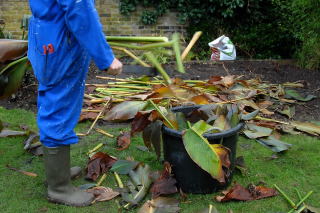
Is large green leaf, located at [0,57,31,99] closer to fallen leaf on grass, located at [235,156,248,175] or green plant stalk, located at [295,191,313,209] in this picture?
fallen leaf on grass, located at [235,156,248,175]

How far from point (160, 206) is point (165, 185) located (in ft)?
0.67

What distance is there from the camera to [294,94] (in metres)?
5.28

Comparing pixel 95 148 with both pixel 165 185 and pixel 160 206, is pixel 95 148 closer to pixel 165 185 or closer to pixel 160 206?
pixel 165 185

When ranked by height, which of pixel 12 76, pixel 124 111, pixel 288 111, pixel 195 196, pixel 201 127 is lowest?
pixel 195 196

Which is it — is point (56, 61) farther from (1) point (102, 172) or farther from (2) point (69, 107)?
(1) point (102, 172)

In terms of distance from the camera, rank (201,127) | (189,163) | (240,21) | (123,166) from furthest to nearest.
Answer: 1. (240,21)
2. (123,166)
3. (189,163)
4. (201,127)

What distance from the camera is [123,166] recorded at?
130 inches

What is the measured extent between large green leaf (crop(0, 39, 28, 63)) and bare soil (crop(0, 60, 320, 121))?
1.80 m

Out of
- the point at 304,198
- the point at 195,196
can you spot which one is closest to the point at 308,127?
the point at 304,198

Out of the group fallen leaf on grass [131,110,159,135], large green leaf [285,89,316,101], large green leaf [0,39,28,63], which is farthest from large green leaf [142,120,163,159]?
large green leaf [285,89,316,101]

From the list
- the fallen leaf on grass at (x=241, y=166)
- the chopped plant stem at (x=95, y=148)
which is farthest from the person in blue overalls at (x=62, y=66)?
the fallen leaf on grass at (x=241, y=166)

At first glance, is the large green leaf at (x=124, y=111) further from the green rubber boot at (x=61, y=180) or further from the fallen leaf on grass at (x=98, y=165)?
the green rubber boot at (x=61, y=180)

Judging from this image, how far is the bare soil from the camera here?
5.12 m

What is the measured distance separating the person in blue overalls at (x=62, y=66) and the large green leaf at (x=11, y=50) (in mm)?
633
